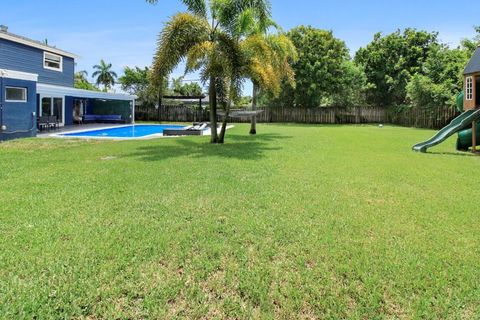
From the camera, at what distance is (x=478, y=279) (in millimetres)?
3027

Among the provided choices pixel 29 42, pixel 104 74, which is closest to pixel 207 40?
pixel 29 42

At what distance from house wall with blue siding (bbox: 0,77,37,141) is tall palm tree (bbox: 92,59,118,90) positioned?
40589 millimetres

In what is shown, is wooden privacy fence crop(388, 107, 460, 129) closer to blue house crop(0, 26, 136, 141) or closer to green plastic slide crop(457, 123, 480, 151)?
green plastic slide crop(457, 123, 480, 151)

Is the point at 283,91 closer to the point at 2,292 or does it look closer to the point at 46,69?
the point at 46,69

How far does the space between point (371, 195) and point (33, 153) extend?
9171 mm

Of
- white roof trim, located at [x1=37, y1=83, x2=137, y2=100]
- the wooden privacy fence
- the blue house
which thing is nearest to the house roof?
the blue house

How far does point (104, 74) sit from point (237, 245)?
2174 inches

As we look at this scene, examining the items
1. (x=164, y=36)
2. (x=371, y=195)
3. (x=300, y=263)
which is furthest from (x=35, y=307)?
(x=164, y=36)

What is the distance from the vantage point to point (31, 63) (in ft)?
64.5

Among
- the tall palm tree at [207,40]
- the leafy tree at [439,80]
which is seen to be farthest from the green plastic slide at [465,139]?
the leafy tree at [439,80]

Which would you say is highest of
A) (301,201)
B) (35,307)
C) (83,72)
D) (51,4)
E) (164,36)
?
(83,72)

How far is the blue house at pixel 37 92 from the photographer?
13.9 metres

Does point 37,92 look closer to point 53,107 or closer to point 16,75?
point 16,75

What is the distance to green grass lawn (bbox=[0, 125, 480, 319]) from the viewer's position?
Answer: 267 centimetres
